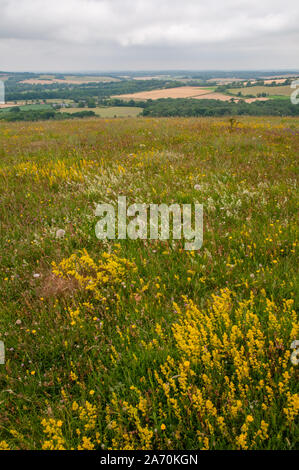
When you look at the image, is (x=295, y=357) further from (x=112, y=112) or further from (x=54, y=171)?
(x=112, y=112)

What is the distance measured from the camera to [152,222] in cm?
467

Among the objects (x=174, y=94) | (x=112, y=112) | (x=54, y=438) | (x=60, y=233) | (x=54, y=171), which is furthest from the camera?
(x=174, y=94)

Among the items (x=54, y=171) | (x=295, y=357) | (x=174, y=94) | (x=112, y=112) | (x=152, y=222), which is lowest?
(x=295, y=357)

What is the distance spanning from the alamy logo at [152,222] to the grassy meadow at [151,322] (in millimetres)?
154

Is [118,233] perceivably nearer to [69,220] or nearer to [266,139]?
[69,220]

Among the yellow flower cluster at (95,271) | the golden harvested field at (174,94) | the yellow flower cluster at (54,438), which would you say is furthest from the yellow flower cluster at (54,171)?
the golden harvested field at (174,94)

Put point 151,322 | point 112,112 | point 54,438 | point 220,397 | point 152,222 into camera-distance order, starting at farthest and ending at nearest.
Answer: point 112,112 < point 152,222 < point 151,322 < point 220,397 < point 54,438

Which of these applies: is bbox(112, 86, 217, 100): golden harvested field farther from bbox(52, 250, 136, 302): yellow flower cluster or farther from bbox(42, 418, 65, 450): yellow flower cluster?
bbox(42, 418, 65, 450): yellow flower cluster

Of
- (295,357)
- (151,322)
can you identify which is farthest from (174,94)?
(295,357)

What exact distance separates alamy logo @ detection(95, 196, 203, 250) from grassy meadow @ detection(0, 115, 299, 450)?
154mm

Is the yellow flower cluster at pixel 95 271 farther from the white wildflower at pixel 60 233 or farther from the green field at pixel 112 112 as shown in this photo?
the green field at pixel 112 112

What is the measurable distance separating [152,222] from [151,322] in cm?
222

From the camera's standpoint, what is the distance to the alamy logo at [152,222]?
423 cm

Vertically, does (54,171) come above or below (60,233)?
above
